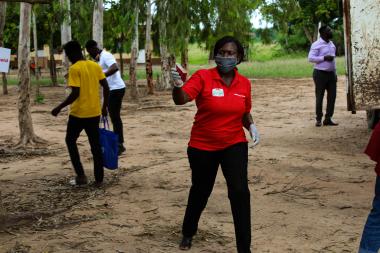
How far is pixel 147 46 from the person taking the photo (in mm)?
20344

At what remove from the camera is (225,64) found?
171 inches

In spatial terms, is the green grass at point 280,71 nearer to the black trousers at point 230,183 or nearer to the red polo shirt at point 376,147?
the black trousers at point 230,183

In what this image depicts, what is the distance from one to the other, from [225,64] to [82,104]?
2671 mm

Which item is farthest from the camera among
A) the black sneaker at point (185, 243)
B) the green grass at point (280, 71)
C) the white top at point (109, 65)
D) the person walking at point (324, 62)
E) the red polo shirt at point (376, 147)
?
the green grass at point (280, 71)

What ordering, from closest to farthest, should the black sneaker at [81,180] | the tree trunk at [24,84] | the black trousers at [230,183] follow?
the black trousers at [230,183], the black sneaker at [81,180], the tree trunk at [24,84]

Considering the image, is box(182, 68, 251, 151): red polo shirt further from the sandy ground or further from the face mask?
the sandy ground

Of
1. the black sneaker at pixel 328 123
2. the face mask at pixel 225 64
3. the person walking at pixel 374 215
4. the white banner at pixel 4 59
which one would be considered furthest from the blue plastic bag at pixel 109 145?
the black sneaker at pixel 328 123

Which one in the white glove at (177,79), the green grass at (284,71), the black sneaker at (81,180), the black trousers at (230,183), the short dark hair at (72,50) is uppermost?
the green grass at (284,71)

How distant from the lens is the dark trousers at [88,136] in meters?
6.64

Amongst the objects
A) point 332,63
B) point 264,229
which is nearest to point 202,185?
point 264,229

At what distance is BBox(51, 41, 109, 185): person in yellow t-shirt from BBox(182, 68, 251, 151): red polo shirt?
8.18 ft

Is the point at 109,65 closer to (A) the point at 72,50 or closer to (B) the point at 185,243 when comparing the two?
(A) the point at 72,50

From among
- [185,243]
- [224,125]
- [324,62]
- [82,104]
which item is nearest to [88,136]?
[82,104]

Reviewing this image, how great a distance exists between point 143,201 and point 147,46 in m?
14.7
